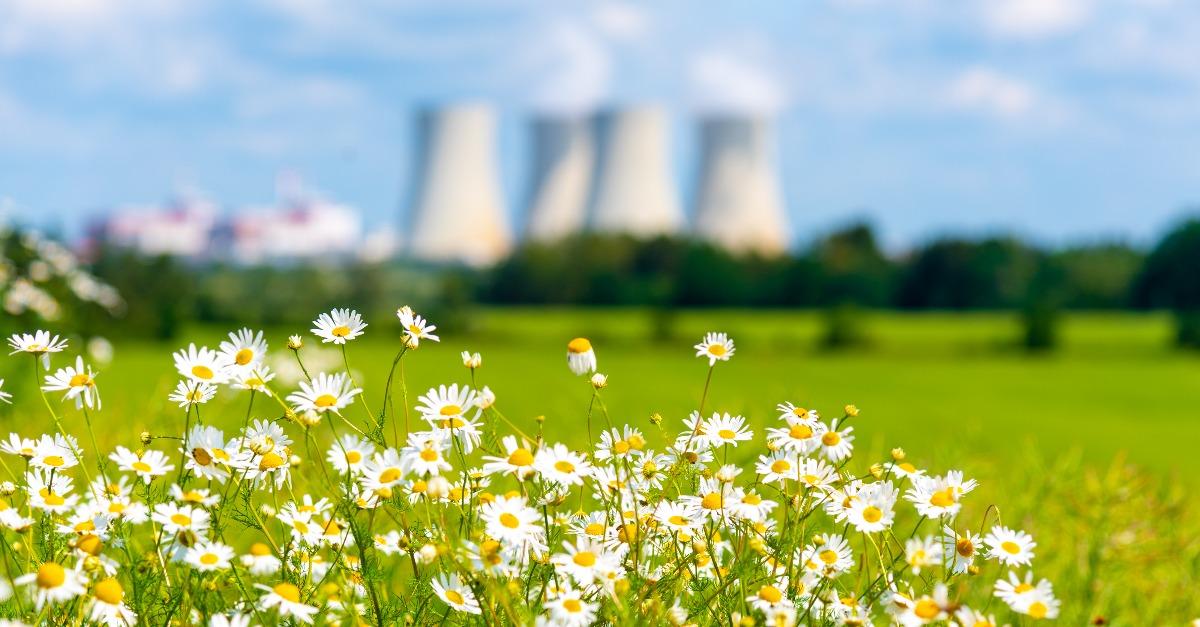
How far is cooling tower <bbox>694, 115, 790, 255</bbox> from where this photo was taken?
2839cm

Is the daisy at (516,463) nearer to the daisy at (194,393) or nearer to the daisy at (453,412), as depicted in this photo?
the daisy at (453,412)

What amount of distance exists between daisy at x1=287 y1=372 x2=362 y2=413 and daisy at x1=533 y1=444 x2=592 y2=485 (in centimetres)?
18

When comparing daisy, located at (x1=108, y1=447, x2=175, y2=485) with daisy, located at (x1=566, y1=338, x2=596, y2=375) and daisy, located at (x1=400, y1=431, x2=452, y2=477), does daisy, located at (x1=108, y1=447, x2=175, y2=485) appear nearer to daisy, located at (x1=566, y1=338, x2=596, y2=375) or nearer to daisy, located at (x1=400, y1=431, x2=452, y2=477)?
daisy, located at (x1=400, y1=431, x2=452, y2=477)

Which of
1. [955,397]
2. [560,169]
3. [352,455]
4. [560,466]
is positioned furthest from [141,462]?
[560,169]

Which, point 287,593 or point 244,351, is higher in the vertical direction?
point 244,351

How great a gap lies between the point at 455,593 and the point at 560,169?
31947mm

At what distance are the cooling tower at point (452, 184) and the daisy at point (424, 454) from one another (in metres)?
27.5

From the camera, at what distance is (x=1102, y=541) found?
7.80ft

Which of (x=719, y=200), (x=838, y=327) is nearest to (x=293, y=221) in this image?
(x=719, y=200)

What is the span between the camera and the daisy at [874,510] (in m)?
1.05

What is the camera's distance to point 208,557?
1.02 m

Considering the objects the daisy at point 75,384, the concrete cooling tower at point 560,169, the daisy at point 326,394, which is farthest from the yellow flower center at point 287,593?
the concrete cooling tower at point 560,169

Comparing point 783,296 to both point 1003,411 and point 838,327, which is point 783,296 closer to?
point 838,327

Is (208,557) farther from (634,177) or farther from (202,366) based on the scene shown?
(634,177)
